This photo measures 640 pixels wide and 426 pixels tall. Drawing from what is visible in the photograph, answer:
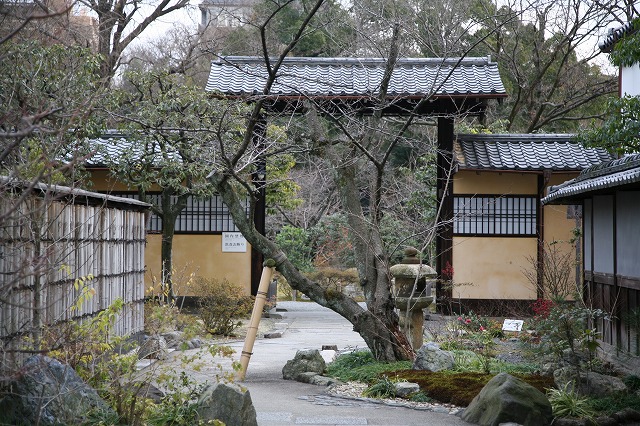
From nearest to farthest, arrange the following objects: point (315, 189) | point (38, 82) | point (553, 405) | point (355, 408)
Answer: point (553, 405), point (355, 408), point (38, 82), point (315, 189)

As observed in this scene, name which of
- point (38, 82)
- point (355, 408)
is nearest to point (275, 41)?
point (38, 82)

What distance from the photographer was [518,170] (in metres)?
19.5

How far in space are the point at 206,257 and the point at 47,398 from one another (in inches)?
594

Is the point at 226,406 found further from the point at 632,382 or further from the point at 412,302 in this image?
the point at 412,302

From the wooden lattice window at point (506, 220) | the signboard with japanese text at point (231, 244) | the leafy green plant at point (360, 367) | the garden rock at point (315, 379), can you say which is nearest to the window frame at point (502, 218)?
the wooden lattice window at point (506, 220)

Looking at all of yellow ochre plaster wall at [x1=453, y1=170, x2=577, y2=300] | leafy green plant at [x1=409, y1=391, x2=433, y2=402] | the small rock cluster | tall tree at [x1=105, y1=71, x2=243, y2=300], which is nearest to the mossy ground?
leafy green plant at [x1=409, y1=391, x2=433, y2=402]

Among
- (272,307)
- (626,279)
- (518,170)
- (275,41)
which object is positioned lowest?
(272,307)

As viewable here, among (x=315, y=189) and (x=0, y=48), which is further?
(x=315, y=189)

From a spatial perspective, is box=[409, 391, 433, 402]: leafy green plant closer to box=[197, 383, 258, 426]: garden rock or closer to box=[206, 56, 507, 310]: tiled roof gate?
box=[197, 383, 258, 426]: garden rock

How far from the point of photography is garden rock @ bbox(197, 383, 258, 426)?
24.5 feet

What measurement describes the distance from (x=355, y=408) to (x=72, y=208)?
14.1 ft

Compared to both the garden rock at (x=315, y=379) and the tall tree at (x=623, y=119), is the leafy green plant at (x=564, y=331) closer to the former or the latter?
the tall tree at (x=623, y=119)

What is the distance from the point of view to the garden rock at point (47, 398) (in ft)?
19.7

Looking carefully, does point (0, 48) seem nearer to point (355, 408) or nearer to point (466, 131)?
point (355, 408)
